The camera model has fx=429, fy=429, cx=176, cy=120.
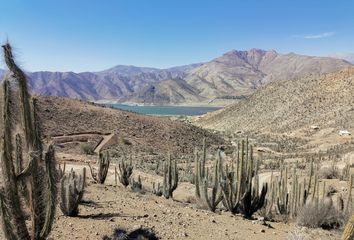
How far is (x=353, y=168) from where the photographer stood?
2694cm

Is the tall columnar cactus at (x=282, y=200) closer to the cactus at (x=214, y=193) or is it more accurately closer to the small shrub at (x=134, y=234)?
the cactus at (x=214, y=193)

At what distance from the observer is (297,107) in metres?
72.3

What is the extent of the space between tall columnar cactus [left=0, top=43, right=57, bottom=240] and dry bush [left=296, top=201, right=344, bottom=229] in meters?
8.62

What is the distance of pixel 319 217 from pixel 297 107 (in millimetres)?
61069

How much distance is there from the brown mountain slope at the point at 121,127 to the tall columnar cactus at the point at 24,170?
3676 centimetres

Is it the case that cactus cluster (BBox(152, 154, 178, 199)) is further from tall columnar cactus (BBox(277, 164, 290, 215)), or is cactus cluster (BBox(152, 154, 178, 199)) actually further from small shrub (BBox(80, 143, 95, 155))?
→ small shrub (BBox(80, 143, 95, 155))

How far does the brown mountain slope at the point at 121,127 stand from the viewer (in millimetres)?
47031

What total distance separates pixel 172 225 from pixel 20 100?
5.43 metres

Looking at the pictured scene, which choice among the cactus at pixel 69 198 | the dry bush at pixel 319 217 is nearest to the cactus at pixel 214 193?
the dry bush at pixel 319 217

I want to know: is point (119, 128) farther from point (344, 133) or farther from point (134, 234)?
point (134, 234)

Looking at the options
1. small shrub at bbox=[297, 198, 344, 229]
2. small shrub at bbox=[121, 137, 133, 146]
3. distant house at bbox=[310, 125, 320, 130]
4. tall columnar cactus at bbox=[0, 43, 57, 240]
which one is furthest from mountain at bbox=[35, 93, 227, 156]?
tall columnar cactus at bbox=[0, 43, 57, 240]

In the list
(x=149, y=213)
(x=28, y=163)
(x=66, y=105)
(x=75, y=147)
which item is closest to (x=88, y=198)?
(x=149, y=213)

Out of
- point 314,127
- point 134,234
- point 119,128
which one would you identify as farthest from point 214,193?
point 314,127

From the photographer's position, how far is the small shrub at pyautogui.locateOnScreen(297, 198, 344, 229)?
1333 cm
